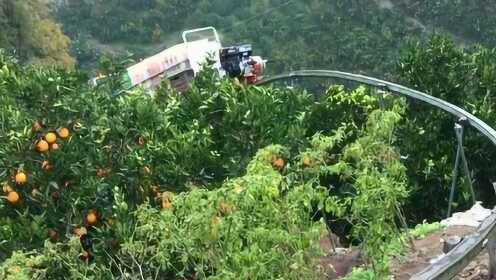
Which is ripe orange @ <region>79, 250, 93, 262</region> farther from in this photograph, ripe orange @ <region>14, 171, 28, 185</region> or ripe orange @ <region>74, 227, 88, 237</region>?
ripe orange @ <region>14, 171, 28, 185</region>

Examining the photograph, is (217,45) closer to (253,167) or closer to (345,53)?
(253,167)

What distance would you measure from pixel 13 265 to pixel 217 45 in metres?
14.7

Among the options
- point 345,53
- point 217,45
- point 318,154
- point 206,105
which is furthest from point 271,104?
point 345,53

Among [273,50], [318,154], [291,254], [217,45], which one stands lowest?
[273,50]

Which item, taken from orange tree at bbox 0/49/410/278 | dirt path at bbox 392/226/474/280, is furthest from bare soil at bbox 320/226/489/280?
orange tree at bbox 0/49/410/278

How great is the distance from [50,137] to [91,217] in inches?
24.1

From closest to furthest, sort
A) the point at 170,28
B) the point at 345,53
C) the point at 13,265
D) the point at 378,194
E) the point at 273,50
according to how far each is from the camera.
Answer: the point at 13,265, the point at 378,194, the point at 345,53, the point at 273,50, the point at 170,28

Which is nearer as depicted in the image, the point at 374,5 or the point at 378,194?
the point at 378,194

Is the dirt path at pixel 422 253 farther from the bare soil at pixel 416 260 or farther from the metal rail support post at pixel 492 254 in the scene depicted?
the metal rail support post at pixel 492 254

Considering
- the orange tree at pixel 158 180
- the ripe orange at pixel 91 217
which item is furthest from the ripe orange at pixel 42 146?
the ripe orange at pixel 91 217

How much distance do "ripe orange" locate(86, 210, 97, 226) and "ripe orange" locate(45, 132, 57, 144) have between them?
54 centimetres

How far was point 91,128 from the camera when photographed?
540cm

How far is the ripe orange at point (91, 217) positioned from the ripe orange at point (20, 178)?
0.46m

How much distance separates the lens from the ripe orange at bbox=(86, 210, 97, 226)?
16.5ft
